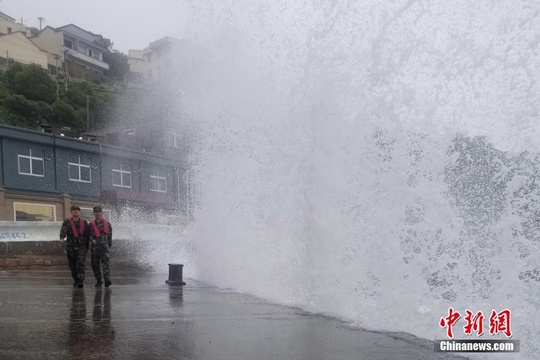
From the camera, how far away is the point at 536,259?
6285 mm

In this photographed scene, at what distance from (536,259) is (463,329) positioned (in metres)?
1.20

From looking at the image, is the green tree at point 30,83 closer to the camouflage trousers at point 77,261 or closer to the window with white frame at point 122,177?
the window with white frame at point 122,177

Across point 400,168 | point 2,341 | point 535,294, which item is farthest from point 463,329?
point 2,341

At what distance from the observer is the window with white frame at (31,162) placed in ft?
103

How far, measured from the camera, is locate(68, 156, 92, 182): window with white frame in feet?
112

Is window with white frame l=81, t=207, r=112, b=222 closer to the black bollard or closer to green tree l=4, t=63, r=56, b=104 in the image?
green tree l=4, t=63, r=56, b=104

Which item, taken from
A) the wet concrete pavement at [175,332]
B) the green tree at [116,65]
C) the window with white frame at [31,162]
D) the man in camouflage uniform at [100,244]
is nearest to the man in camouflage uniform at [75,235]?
the man in camouflage uniform at [100,244]

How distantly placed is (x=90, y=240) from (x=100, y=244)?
0.25 metres

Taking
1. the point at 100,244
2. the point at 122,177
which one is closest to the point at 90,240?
the point at 100,244

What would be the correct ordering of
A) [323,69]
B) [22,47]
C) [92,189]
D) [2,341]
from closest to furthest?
1. [2,341]
2. [323,69]
3. [92,189]
4. [22,47]

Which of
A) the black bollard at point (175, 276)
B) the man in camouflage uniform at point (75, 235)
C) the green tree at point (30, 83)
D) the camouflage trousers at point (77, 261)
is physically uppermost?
the green tree at point (30, 83)

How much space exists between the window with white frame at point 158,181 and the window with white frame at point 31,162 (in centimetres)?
730

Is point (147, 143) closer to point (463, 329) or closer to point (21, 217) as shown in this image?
point (21, 217)

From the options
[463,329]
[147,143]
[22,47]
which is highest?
[22,47]
